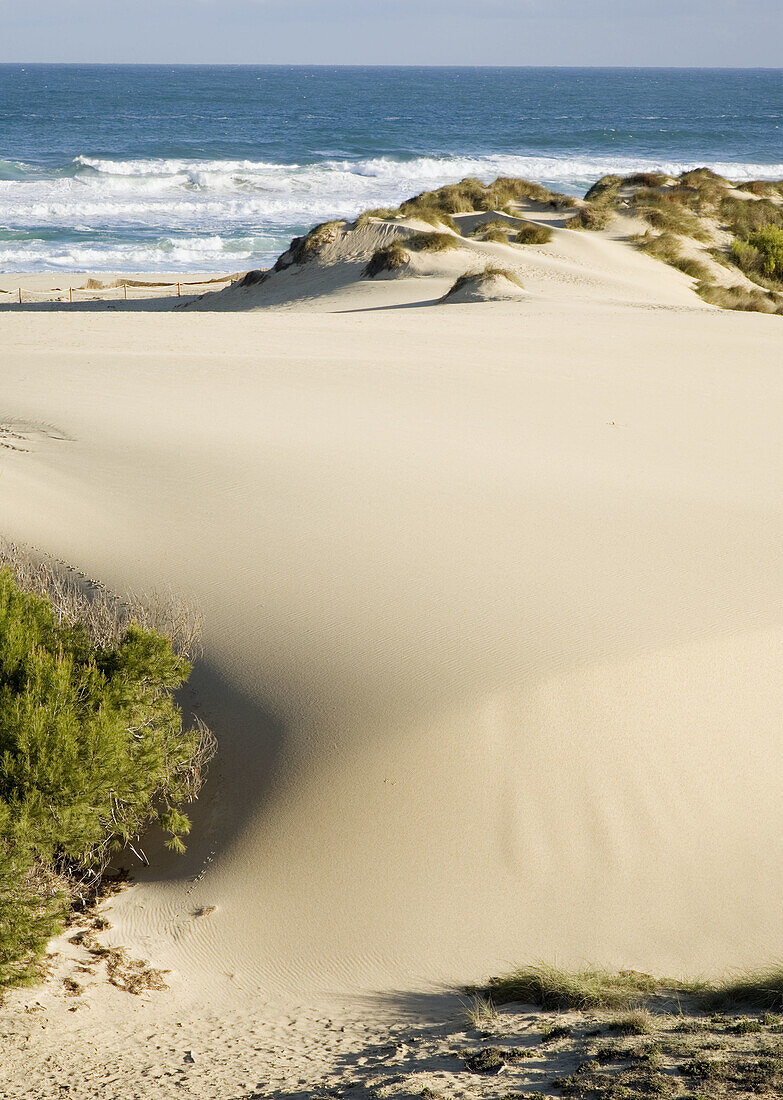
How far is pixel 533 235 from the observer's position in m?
23.4

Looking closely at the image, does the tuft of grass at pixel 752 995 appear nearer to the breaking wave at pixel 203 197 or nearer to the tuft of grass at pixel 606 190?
the tuft of grass at pixel 606 190

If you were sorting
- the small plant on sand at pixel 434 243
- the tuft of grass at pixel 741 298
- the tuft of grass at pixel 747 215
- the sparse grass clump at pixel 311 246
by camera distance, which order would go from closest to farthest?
1. the tuft of grass at pixel 741 298
2. the small plant on sand at pixel 434 243
3. the sparse grass clump at pixel 311 246
4. the tuft of grass at pixel 747 215

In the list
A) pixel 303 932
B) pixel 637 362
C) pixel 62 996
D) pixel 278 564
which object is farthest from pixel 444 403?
pixel 62 996

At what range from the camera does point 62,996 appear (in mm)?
4254

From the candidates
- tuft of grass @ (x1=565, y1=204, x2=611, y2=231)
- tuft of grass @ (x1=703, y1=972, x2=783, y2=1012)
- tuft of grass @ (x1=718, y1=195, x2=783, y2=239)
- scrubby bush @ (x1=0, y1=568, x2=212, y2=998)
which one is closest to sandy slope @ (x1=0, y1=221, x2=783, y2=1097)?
scrubby bush @ (x1=0, y1=568, x2=212, y2=998)

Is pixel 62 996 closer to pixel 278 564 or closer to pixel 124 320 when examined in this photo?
pixel 278 564

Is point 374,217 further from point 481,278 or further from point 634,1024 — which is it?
point 634,1024

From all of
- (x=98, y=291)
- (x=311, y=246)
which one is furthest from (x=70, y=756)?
(x=98, y=291)

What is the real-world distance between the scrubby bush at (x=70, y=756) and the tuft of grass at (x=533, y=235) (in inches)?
782

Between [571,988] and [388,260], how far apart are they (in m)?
20.2

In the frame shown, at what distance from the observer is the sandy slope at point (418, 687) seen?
477 cm

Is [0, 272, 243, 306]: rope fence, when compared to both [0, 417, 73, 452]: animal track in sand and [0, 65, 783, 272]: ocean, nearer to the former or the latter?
[0, 65, 783, 272]: ocean

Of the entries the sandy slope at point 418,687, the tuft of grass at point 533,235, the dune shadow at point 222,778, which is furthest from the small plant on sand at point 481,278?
the dune shadow at point 222,778

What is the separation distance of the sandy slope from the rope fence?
47.6ft
